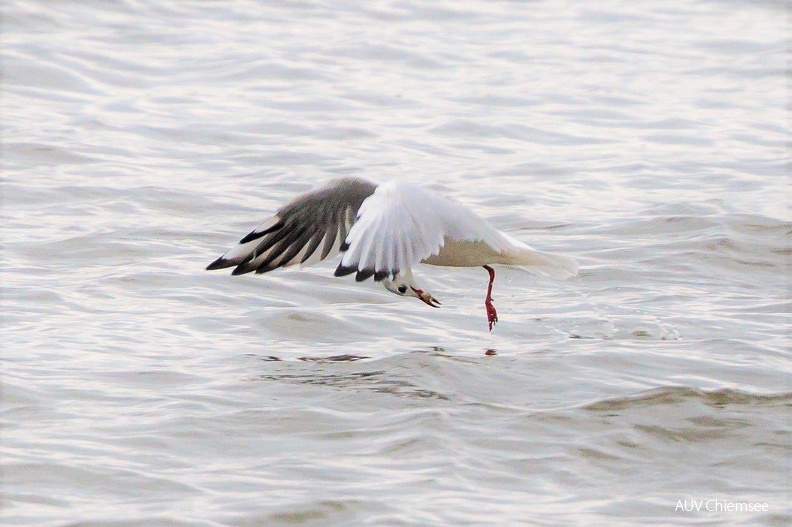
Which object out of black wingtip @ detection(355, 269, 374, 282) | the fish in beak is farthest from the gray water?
black wingtip @ detection(355, 269, 374, 282)

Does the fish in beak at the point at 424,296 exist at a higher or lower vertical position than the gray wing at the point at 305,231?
lower

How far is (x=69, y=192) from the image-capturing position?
30.3ft

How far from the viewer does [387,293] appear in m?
7.41

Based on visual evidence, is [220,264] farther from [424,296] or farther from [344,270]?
[344,270]

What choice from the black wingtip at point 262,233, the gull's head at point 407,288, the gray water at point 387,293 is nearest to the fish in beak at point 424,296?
the gull's head at point 407,288

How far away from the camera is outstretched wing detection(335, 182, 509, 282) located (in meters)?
5.75

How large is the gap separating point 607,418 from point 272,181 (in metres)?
4.97

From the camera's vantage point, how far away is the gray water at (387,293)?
4.66 meters

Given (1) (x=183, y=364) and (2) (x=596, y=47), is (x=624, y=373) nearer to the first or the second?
(1) (x=183, y=364)

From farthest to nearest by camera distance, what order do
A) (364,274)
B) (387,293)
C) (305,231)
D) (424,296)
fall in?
(387,293), (305,231), (424,296), (364,274)

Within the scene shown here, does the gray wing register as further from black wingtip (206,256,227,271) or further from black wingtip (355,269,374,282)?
black wingtip (355,269,374,282)

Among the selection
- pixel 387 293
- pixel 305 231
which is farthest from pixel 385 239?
pixel 387 293

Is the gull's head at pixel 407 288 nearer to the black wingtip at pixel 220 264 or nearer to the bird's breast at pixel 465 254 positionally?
the bird's breast at pixel 465 254

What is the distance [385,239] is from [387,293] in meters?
1.56
